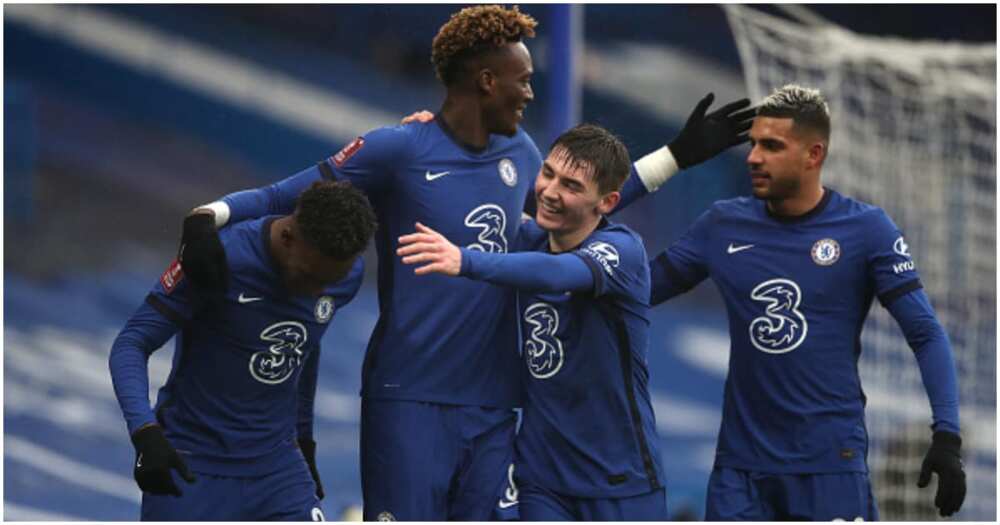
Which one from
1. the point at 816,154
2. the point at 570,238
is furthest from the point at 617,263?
the point at 816,154

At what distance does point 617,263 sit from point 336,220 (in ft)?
2.61

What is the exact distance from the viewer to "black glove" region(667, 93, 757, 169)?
17.5 ft

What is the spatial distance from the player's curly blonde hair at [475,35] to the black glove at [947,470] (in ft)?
5.56

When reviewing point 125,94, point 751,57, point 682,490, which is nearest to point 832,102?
point 751,57

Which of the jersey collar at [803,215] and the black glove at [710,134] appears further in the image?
the black glove at [710,134]

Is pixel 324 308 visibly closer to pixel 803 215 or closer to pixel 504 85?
pixel 504 85

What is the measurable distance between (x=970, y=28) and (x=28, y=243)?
564 cm

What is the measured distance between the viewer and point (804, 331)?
16.6 feet

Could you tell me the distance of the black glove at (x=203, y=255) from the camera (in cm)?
458

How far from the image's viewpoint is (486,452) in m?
4.86

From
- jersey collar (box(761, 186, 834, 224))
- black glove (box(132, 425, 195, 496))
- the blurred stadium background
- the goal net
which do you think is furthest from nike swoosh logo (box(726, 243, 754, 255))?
the blurred stadium background

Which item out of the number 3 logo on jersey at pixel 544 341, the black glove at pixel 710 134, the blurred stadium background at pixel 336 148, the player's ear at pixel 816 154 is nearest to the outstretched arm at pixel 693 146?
the black glove at pixel 710 134

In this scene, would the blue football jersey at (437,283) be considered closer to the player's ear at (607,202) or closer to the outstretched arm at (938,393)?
the player's ear at (607,202)

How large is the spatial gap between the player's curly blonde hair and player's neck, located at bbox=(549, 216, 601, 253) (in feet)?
1.97
